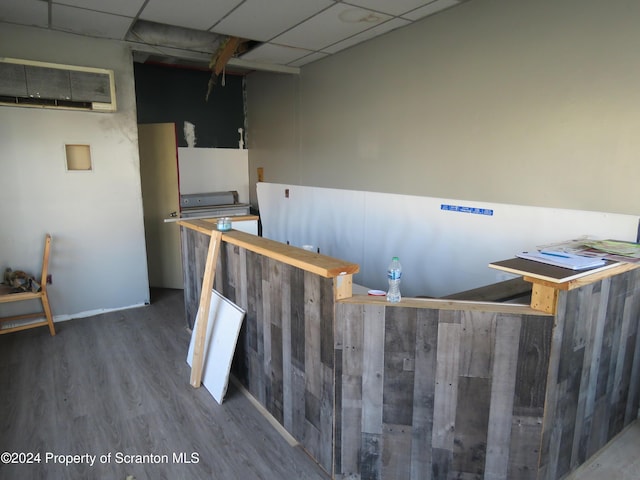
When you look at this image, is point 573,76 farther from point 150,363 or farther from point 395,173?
point 150,363

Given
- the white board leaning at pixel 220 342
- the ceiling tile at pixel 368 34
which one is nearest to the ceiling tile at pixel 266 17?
the ceiling tile at pixel 368 34

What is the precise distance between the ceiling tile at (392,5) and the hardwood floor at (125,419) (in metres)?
2.84

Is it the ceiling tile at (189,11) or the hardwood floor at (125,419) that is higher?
the ceiling tile at (189,11)

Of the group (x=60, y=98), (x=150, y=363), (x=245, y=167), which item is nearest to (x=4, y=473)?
(x=150, y=363)

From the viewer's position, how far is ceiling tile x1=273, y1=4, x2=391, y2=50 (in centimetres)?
316

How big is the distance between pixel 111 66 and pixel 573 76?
3.75m

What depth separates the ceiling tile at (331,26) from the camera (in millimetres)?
3164

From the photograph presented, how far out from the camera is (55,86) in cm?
352

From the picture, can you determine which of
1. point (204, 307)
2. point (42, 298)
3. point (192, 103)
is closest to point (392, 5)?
point (204, 307)

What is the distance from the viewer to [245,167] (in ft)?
19.9

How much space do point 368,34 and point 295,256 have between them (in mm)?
2611

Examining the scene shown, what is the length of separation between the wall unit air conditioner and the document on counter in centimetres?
371

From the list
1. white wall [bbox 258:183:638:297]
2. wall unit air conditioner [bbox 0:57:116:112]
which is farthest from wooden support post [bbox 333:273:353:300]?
wall unit air conditioner [bbox 0:57:116:112]

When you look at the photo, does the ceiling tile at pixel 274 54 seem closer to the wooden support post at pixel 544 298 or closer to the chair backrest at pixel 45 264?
the chair backrest at pixel 45 264
